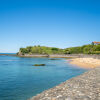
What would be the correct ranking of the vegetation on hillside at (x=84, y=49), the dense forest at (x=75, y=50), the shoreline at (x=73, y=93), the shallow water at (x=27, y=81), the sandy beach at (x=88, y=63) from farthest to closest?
1. the vegetation on hillside at (x=84, y=49)
2. the dense forest at (x=75, y=50)
3. the sandy beach at (x=88, y=63)
4. the shallow water at (x=27, y=81)
5. the shoreline at (x=73, y=93)

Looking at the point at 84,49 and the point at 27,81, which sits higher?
the point at 84,49

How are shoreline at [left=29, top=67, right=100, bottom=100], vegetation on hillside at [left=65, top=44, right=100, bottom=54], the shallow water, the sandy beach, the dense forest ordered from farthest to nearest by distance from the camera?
vegetation on hillside at [left=65, top=44, right=100, bottom=54] < the dense forest < the sandy beach < the shallow water < shoreline at [left=29, top=67, right=100, bottom=100]

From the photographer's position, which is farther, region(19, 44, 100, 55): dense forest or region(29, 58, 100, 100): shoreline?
region(19, 44, 100, 55): dense forest

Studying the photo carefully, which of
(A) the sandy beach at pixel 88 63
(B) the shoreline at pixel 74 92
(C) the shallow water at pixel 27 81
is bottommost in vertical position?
(A) the sandy beach at pixel 88 63

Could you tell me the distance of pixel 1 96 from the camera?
15727mm

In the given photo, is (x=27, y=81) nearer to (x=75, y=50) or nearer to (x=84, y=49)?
(x=84, y=49)

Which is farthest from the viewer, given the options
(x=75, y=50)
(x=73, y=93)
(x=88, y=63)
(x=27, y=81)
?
(x=75, y=50)

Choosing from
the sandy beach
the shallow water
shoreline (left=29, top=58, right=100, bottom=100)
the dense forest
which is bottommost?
the sandy beach

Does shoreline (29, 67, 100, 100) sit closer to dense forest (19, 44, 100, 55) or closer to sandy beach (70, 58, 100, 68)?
sandy beach (70, 58, 100, 68)

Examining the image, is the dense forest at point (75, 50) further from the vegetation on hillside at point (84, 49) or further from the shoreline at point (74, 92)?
the shoreline at point (74, 92)

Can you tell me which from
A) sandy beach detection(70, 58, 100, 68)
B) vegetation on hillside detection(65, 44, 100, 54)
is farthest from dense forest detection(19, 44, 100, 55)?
sandy beach detection(70, 58, 100, 68)

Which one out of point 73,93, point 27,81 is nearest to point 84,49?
point 27,81

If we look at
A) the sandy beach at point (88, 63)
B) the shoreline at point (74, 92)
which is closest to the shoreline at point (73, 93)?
the shoreline at point (74, 92)

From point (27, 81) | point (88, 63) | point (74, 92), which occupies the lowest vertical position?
point (88, 63)
